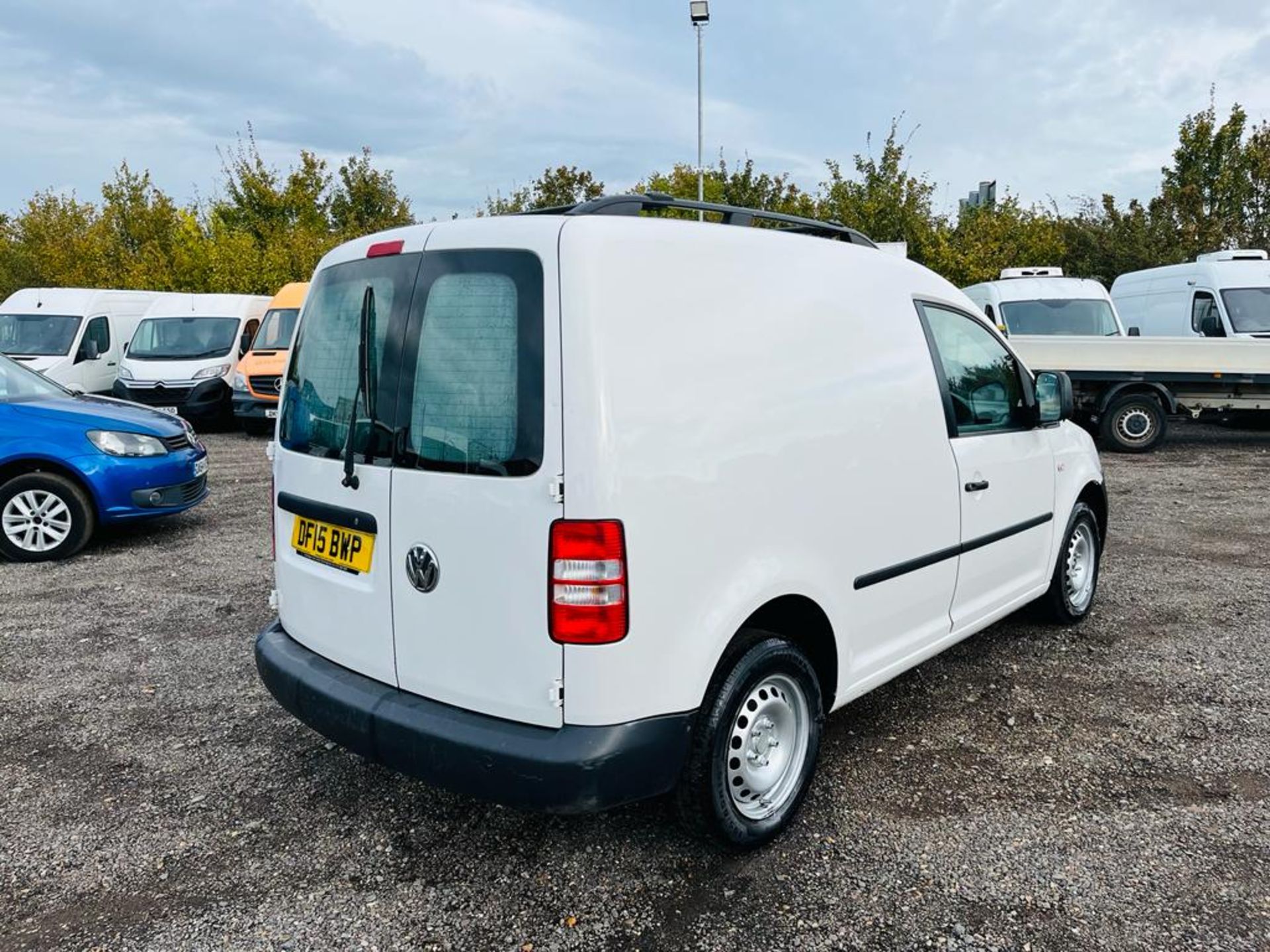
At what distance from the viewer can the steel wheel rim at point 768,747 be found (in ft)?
9.20

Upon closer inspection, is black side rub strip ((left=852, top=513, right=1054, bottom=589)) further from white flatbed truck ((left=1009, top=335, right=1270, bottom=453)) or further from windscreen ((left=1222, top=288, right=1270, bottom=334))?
windscreen ((left=1222, top=288, right=1270, bottom=334))

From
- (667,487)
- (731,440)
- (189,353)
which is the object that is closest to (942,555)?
(731,440)

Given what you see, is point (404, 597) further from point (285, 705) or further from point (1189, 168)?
point (1189, 168)

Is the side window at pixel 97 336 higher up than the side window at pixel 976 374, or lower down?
higher up

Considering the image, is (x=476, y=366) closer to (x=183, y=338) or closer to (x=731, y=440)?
(x=731, y=440)

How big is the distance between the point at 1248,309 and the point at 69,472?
14.7m

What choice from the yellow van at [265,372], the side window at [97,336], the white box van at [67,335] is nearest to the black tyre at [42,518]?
the yellow van at [265,372]

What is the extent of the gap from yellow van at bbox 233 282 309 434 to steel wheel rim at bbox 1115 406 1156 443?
37.6ft

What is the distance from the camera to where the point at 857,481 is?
3.03 metres

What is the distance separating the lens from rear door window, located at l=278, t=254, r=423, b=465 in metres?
2.73

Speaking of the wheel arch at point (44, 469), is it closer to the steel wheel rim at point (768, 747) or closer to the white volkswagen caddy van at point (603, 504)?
the white volkswagen caddy van at point (603, 504)

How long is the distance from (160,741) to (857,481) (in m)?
2.93

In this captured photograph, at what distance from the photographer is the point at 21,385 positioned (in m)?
6.79

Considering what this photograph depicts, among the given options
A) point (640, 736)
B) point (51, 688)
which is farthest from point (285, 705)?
point (51, 688)
